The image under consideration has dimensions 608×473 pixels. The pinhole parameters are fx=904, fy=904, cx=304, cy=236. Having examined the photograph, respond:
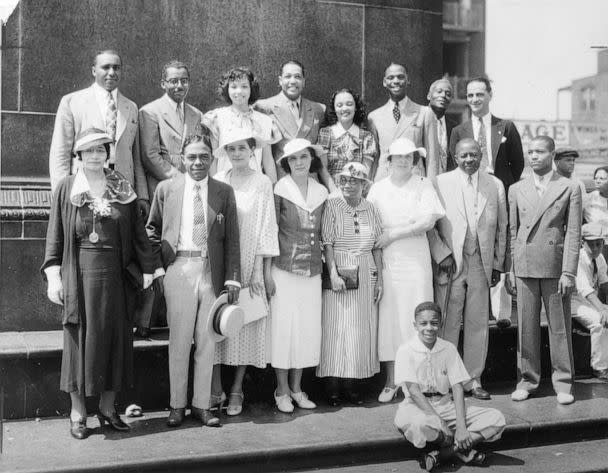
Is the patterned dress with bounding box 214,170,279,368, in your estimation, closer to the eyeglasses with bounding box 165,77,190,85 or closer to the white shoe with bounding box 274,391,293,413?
the white shoe with bounding box 274,391,293,413

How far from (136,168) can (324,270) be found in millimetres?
1687

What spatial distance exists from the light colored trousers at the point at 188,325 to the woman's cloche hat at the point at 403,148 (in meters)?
1.78

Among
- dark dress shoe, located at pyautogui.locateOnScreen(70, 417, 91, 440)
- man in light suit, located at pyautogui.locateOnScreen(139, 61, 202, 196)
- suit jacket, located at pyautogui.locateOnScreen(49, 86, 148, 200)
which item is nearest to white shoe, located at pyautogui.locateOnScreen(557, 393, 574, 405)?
man in light suit, located at pyautogui.locateOnScreen(139, 61, 202, 196)

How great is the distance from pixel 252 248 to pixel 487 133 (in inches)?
102

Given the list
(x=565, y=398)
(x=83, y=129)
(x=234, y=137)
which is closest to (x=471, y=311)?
(x=565, y=398)

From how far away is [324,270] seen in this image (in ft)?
23.2

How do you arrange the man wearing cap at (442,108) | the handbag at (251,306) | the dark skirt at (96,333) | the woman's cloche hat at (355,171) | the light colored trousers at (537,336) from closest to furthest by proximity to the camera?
1. the dark skirt at (96,333)
2. the handbag at (251,306)
3. the woman's cloche hat at (355,171)
4. the light colored trousers at (537,336)
5. the man wearing cap at (442,108)

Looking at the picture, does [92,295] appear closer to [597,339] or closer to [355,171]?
[355,171]

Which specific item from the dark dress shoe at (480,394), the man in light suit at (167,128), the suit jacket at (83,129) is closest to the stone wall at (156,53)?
the suit jacket at (83,129)

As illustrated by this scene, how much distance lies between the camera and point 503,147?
317 inches

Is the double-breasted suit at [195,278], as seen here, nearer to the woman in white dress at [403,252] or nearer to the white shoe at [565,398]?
the woman in white dress at [403,252]

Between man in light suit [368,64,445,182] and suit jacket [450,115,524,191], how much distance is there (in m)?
0.31

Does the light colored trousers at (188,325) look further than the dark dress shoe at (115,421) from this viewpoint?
Yes

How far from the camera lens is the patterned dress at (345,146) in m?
7.41
